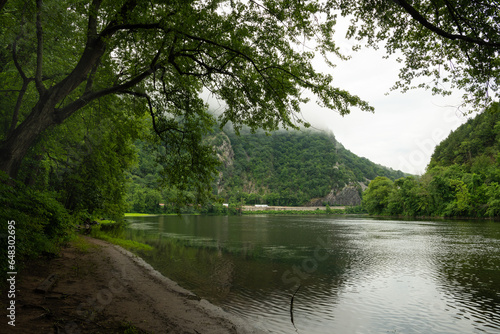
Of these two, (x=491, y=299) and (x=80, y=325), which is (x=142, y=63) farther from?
(x=491, y=299)

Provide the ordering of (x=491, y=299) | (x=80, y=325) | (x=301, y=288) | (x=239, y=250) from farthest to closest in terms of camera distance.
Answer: (x=239, y=250), (x=301, y=288), (x=491, y=299), (x=80, y=325)

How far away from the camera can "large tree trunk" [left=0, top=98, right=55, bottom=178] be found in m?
7.18

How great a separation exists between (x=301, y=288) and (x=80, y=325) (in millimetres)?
9259

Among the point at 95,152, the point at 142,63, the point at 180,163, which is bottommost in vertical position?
the point at 180,163

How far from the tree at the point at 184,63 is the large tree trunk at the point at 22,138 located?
2 cm

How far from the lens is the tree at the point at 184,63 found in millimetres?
7395

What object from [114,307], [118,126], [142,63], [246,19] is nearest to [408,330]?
[114,307]

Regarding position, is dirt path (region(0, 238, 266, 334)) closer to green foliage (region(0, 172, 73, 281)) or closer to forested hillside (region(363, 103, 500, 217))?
green foliage (region(0, 172, 73, 281))

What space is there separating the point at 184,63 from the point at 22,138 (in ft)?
17.0

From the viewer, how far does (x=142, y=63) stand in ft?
33.1

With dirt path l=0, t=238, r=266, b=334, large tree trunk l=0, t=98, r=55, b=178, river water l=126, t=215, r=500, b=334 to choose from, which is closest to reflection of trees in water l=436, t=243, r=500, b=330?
river water l=126, t=215, r=500, b=334

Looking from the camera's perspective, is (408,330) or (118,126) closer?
(408,330)

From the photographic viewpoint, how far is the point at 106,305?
25.0ft

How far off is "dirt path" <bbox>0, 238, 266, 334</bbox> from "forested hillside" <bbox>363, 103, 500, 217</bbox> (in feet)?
233
